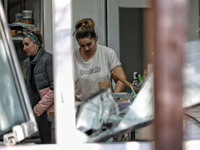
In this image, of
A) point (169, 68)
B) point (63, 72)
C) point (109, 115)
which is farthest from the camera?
point (109, 115)

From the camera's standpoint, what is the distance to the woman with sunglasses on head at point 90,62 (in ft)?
10.9

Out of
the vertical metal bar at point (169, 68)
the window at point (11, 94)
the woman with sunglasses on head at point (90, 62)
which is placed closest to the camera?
the vertical metal bar at point (169, 68)

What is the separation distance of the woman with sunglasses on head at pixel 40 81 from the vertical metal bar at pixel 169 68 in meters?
2.08

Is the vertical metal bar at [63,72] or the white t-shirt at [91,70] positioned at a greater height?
the vertical metal bar at [63,72]

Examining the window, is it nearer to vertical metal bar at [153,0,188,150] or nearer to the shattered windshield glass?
the shattered windshield glass

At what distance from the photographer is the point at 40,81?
3.01 meters

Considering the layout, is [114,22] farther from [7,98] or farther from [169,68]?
[169,68]

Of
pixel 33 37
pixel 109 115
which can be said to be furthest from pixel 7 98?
pixel 33 37

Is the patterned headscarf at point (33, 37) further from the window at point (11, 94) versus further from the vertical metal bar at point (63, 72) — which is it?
the vertical metal bar at point (63, 72)

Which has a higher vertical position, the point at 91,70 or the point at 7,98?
the point at 7,98

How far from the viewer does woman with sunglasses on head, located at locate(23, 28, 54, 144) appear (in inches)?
116

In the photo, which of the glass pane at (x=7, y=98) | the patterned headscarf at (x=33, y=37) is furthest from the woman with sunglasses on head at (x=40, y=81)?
the glass pane at (x=7, y=98)

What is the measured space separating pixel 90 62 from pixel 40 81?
1.74 ft

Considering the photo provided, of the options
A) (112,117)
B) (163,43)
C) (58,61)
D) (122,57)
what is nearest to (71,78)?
(58,61)
